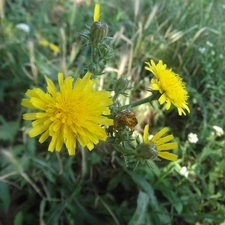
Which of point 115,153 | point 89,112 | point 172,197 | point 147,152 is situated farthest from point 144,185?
point 89,112

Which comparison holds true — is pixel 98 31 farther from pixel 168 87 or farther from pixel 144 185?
pixel 144 185

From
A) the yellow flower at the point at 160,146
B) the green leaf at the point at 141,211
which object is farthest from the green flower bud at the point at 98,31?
the green leaf at the point at 141,211

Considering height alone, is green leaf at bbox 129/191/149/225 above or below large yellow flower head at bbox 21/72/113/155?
below

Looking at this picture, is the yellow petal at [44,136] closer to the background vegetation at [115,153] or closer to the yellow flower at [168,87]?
the yellow flower at [168,87]

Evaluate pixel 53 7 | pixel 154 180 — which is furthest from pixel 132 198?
pixel 53 7

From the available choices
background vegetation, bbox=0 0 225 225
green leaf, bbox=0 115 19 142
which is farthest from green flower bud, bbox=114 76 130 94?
green leaf, bbox=0 115 19 142

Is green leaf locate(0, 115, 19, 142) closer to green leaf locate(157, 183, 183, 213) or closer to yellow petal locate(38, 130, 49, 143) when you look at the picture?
green leaf locate(157, 183, 183, 213)
